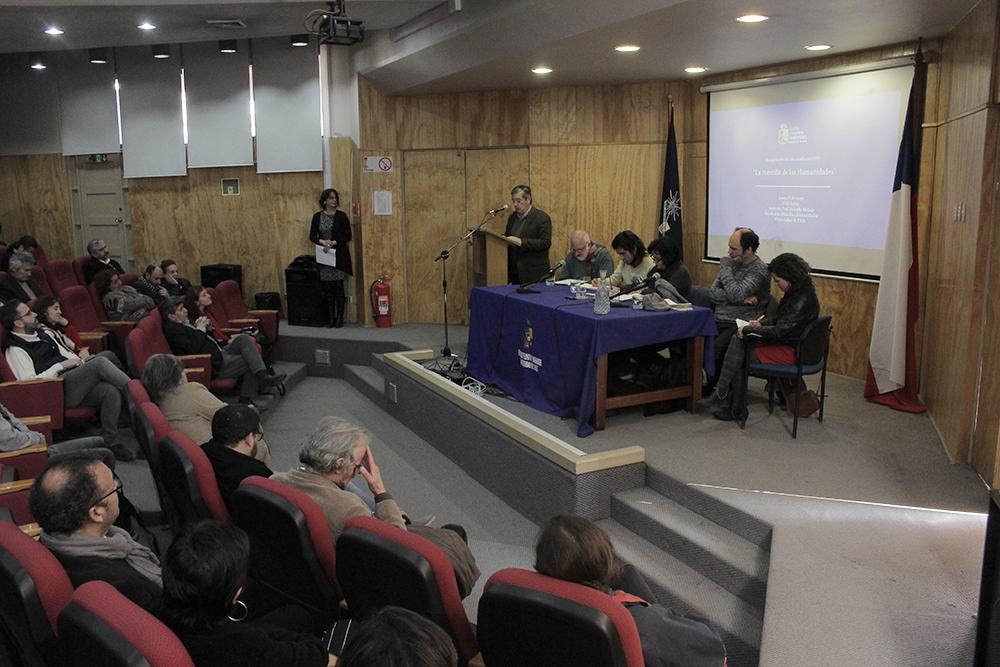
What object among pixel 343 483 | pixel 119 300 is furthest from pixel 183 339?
pixel 343 483

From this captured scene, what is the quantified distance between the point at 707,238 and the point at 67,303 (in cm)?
537

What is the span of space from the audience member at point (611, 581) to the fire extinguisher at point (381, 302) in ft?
21.8

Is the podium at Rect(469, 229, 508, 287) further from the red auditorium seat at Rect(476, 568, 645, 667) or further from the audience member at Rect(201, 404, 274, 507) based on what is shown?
the red auditorium seat at Rect(476, 568, 645, 667)

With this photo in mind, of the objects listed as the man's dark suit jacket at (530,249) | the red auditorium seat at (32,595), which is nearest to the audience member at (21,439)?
the red auditorium seat at (32,595)

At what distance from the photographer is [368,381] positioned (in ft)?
24.3

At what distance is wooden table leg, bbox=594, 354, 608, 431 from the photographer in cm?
492

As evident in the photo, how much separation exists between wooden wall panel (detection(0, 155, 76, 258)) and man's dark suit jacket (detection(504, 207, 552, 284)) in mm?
5768

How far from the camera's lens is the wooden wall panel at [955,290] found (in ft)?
14.1

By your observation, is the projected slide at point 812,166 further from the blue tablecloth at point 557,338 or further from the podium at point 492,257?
the podium at point 492,257

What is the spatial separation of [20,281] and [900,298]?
6.62 meters

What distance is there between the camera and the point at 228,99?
914cm

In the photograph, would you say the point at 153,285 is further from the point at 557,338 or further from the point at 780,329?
the point at 780,329

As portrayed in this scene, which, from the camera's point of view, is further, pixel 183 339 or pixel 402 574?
pixel 183 339

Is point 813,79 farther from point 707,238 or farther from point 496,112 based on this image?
point 496,112
